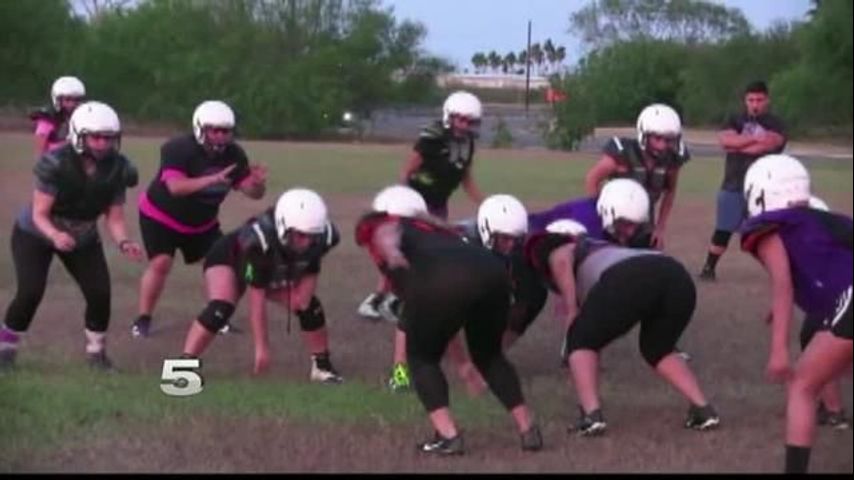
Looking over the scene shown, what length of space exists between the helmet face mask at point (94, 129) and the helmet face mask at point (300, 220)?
0.88m

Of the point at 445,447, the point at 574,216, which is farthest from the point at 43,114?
the point at 445,447

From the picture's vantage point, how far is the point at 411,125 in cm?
768

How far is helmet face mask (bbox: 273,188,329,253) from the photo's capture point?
23.5 ft

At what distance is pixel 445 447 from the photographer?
20.5ft

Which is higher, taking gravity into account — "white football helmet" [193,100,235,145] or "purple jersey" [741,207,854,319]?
"white football helmet" [193,100,235,145]

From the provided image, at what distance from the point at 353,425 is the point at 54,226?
6.59 ft

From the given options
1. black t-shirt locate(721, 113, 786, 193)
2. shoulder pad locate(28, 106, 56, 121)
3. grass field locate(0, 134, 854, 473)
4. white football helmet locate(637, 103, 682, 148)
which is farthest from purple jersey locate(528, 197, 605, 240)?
shoulder pad locate(28, 106, 56, 121)

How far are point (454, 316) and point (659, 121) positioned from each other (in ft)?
4.05

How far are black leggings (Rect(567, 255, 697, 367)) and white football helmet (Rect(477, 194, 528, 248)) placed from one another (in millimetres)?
476

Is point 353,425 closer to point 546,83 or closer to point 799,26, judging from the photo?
point 546,83

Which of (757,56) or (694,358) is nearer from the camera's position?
(757,56)

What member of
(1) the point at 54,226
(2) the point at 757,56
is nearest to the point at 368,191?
(1) the point at 54,226

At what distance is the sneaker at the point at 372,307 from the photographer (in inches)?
364

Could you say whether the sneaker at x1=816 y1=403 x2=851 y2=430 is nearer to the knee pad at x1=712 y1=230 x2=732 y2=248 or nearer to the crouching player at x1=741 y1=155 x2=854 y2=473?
the crouching player at x1=741 y1=155 x2=854 y2=473
